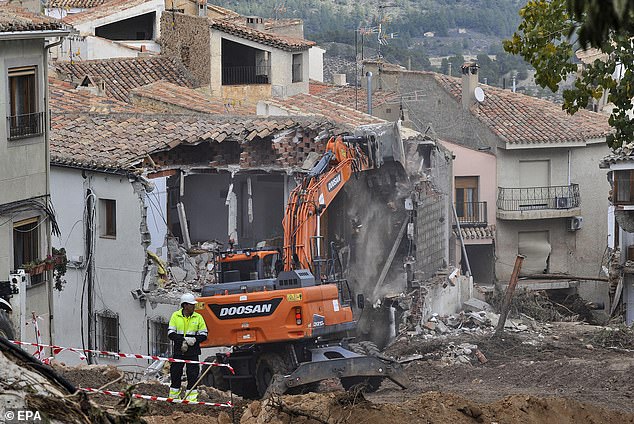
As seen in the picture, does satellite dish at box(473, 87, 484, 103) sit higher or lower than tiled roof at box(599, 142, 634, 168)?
higher

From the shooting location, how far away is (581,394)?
21484mm

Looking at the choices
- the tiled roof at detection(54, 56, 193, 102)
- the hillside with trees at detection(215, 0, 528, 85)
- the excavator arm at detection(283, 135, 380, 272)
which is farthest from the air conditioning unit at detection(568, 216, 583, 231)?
the hillside with trees at detection(215, 0, 528, 85)

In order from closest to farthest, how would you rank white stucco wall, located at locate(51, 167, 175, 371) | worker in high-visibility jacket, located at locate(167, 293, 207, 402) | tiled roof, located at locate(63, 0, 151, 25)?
worker in high-visibility jacket, located at locate(167, 293, 207, 402)
white stucco wall, located at locate(51, 167, 175, 371)
tiled roof, located at locate(63, 0, 151, 25)

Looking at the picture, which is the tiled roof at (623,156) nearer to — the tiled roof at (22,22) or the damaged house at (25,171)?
the damaged house at (25,171)

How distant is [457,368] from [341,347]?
17.3ft

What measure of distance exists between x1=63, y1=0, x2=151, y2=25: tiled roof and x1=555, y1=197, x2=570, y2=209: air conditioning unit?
15728mm

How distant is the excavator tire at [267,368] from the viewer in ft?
67.7

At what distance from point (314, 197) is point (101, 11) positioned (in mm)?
25721

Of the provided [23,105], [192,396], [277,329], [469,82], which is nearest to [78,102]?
[23,105]

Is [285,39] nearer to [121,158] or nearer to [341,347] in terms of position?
[121,158]

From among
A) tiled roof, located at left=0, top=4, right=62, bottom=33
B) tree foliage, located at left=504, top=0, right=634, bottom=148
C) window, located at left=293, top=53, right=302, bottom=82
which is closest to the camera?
tree foliage, located at left=504, top=0, right=634, bottom=148

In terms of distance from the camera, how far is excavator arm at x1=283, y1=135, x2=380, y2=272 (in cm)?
2316

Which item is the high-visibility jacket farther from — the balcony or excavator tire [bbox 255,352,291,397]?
the balcony

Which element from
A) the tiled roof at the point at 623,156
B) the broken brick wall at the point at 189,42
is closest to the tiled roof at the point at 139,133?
the tiled roof at the point at 623,156
